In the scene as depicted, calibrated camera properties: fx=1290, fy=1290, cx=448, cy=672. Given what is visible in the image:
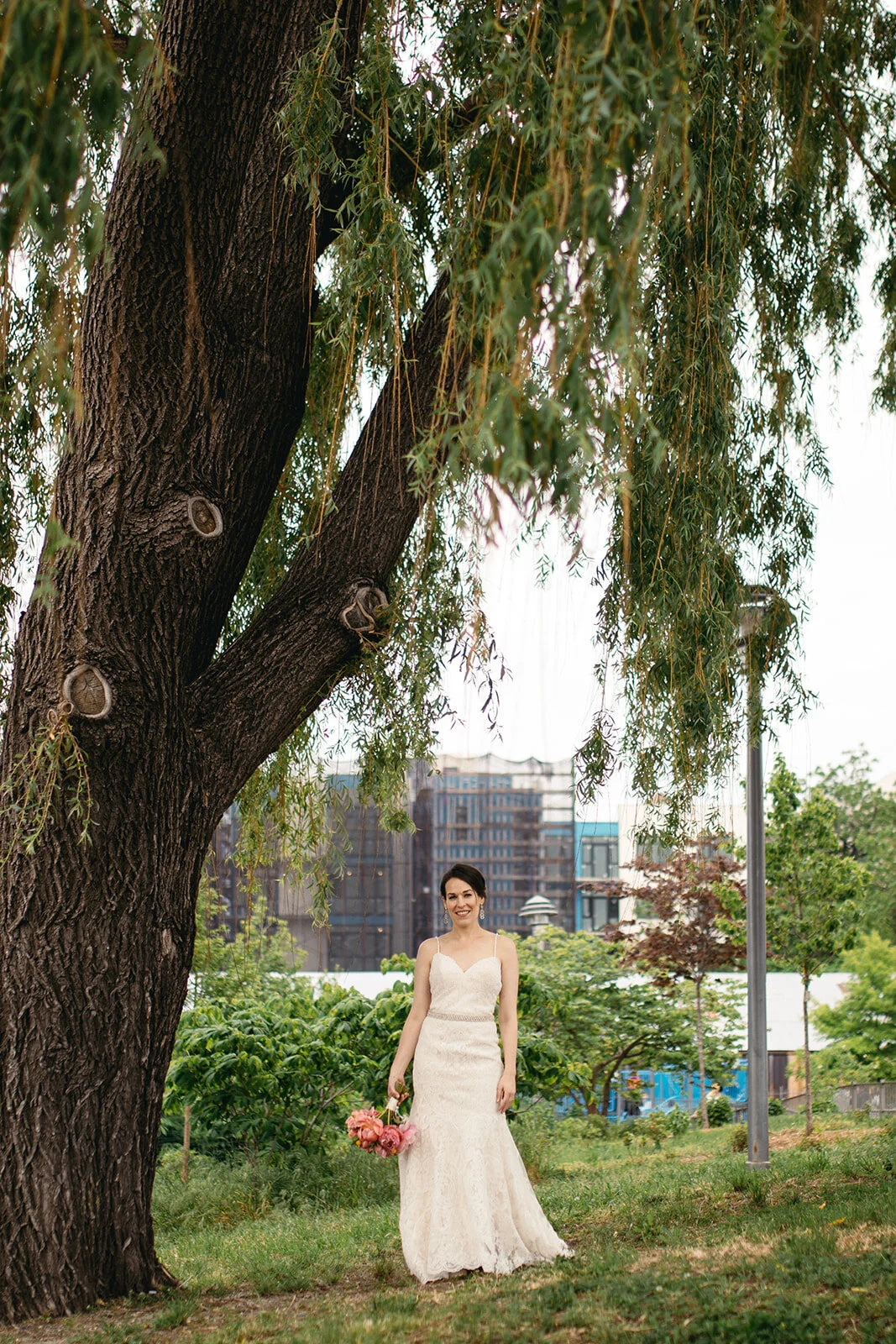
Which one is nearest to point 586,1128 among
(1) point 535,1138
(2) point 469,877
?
(1) point 535,1138

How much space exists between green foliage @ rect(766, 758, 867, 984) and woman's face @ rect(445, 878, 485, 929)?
8427mm

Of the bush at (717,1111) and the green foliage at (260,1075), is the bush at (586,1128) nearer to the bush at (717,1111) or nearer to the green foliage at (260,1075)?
the bush at (717,1111)

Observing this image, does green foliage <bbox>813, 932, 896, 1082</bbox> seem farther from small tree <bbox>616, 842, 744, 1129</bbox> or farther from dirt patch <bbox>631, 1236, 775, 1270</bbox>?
dirt patch <bbox>631, 1236, 775, 1270</bbox>

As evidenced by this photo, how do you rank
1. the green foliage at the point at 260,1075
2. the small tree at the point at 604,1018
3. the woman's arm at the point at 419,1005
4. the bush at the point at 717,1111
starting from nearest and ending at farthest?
the woman's arm at the point at 419,1005 < the green foliage at the point at 260,1075 < the small tree at the point at 604,1018 < the bush at the point at 717,1111

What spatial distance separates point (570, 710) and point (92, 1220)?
272 cm

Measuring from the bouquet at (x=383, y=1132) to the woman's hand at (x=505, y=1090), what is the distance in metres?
0.39

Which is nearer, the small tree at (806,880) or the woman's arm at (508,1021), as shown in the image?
the woman's arm at (508,1021)

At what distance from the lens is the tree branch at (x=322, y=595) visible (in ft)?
17.6

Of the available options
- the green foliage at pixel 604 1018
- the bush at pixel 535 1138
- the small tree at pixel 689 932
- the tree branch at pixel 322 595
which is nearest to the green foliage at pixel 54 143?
the tree branch at pixel 322 595

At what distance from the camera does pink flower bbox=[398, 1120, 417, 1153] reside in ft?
18.0

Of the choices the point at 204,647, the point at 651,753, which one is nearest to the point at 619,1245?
the point at 651,753

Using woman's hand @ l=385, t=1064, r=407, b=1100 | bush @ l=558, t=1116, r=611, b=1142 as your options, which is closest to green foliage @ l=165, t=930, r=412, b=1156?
woman's hand @ l=385, t=1064, r=407, b=1100

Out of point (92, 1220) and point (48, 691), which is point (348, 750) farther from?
point (92, 1220)

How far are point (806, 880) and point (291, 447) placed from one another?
9.59 metres
